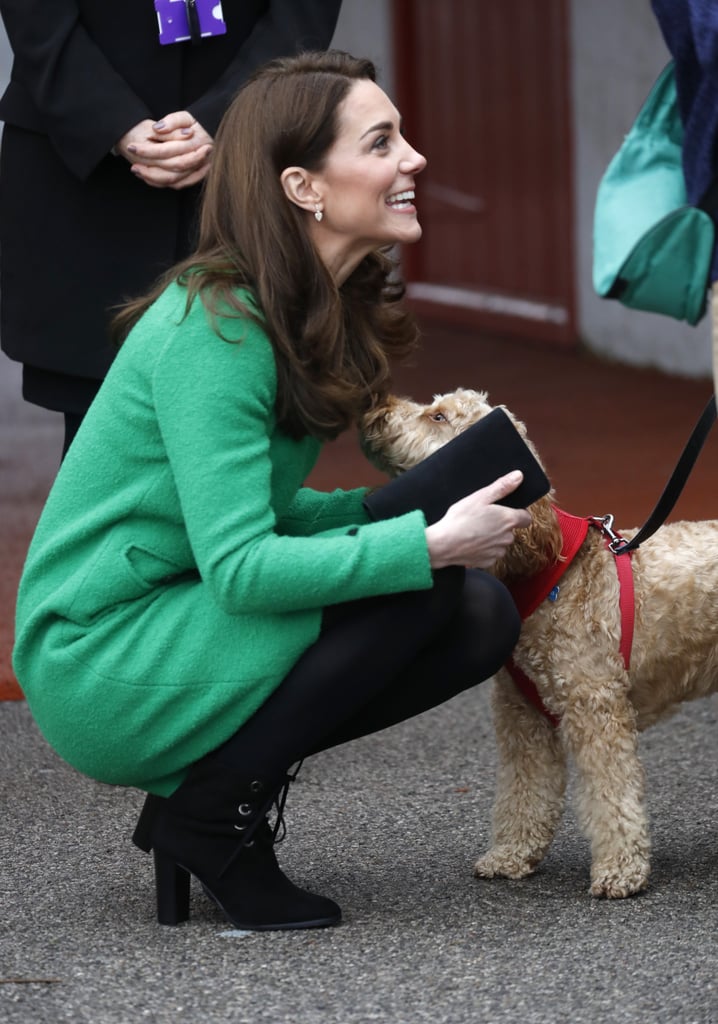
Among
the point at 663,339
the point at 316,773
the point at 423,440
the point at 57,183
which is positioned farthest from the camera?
the point at 663,339

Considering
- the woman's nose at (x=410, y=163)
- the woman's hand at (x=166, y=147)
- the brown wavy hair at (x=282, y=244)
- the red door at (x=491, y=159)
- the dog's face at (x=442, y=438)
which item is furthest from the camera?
the red door at (x=491, y=159)

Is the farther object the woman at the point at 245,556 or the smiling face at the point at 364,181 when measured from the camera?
the smiling face at the point at 364,181

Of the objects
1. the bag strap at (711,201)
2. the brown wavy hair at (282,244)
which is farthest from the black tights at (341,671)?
the bag strap at (711,201)

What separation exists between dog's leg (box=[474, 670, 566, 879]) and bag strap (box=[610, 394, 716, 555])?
378 millimetres

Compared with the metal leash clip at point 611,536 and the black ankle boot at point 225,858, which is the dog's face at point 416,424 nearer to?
the metal leash clip at point 611,536

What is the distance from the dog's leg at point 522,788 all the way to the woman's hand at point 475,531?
0.54 m

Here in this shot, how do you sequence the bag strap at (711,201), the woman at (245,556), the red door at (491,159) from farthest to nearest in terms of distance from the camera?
the red door at (491,159), the woman at (245,556), the bag strap at (711,201)

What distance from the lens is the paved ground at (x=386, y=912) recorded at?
112 inches

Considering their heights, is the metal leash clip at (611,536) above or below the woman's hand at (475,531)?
below

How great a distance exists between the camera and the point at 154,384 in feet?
9.74

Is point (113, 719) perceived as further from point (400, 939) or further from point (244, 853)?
point (400, 939)

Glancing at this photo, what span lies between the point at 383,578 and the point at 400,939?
673mm

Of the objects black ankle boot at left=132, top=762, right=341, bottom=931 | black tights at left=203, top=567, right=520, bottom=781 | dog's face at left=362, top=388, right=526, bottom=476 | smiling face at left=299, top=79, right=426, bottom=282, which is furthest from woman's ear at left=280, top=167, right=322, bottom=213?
black ankle boot at left=132, top=762, right=341, bottom=931

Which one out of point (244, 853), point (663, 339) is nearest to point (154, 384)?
point (244, 853)
